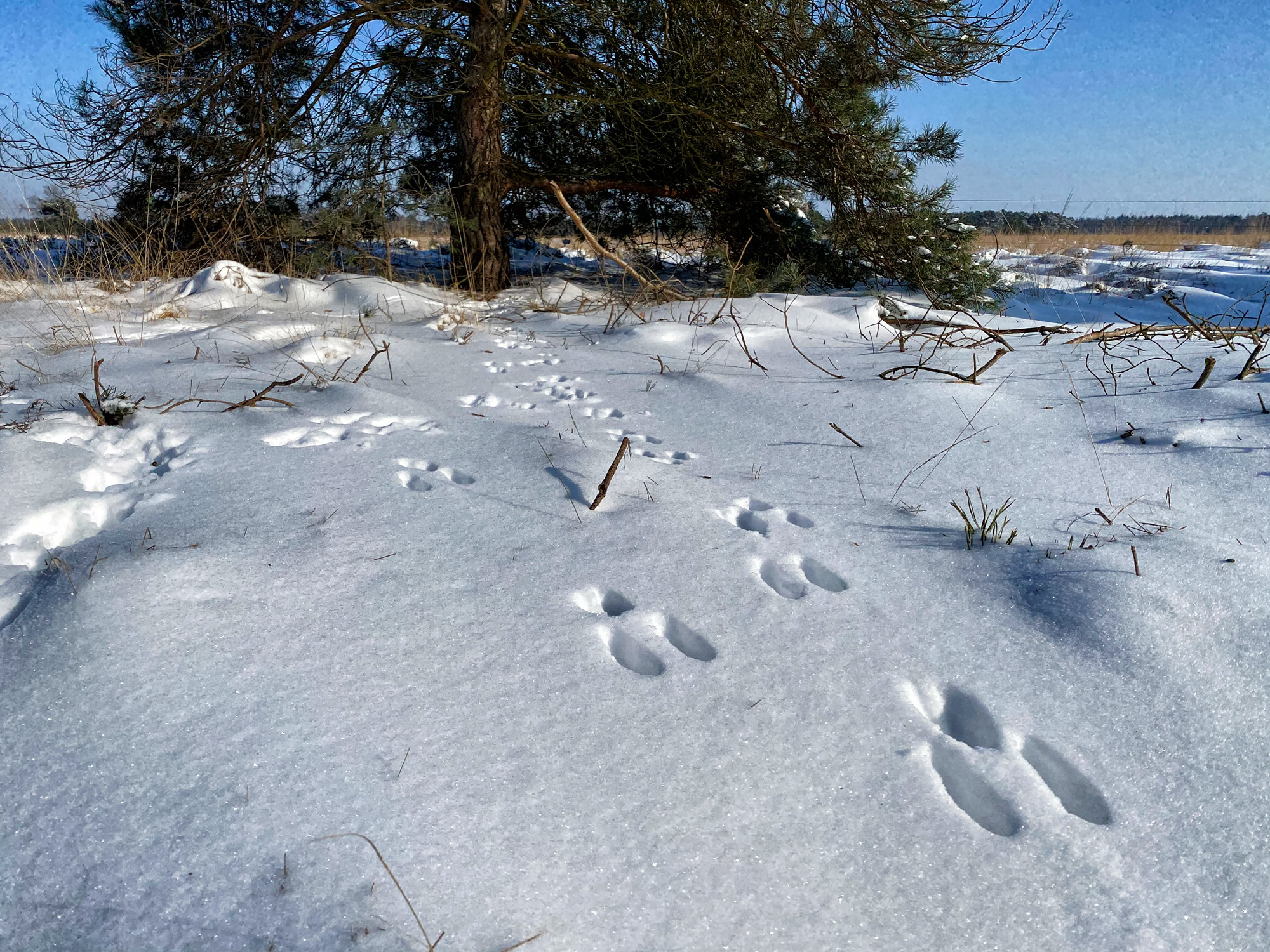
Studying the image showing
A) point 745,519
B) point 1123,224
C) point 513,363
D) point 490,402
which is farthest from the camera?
point 1123,224

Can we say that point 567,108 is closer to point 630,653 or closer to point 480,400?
point 480,400

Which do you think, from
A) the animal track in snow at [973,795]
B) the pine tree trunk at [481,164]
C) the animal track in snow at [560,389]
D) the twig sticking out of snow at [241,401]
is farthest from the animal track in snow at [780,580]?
the pine tree trunk at [481,164]

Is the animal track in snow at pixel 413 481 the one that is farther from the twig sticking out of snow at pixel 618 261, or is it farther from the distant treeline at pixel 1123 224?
the distant treeline at pixel 1123 224

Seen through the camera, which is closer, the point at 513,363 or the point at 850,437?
the point at 850,437

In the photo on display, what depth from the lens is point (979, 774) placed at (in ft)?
2.92

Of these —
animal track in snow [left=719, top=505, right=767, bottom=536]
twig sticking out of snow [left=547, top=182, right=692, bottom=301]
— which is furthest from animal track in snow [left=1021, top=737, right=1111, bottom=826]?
twig sticking out of snow [left=547, top=182, right=692, bottom=301]

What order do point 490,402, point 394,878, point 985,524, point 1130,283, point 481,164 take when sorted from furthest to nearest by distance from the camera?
point 1130,283
point 481,164
point 490,402
point 985,524
point 394,878

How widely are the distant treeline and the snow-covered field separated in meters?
8.61

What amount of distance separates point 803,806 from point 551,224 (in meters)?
4.62

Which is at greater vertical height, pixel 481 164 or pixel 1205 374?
pixel 481 164

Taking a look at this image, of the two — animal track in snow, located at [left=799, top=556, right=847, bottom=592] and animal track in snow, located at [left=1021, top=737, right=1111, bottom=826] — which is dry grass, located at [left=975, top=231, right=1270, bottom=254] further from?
animal track in snow, located at [left=1021, top=737, right=1111, bottom=826]

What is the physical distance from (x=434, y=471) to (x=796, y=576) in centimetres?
89

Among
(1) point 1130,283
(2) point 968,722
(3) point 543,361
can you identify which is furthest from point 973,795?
(1) point 1130,283

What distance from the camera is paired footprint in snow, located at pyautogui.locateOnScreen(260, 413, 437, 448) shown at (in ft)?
5.95
